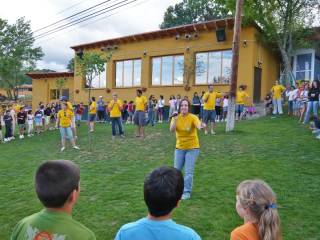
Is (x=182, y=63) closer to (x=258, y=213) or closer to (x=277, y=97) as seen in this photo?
(x=277, y=97)

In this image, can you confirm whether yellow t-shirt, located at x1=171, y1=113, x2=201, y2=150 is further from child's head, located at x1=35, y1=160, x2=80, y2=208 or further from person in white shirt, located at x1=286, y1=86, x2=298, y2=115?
person in white shirt, located at x1=286, y1=86, x2=298, y2=115

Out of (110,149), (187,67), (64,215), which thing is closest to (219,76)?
(187,67)

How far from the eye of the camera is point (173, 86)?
28609mm

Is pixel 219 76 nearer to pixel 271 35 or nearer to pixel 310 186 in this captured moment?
pixel 271 35

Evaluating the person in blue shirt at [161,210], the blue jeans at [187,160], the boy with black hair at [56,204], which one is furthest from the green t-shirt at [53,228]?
the blue jeans at [187,160]

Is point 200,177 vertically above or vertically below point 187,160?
below

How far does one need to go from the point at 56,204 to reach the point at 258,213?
1384mm

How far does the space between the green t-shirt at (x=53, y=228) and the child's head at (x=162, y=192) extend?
0.42m

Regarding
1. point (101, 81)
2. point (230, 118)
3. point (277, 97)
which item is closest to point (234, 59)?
point (230, 118)

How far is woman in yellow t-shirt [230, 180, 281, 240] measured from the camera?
2785 mm

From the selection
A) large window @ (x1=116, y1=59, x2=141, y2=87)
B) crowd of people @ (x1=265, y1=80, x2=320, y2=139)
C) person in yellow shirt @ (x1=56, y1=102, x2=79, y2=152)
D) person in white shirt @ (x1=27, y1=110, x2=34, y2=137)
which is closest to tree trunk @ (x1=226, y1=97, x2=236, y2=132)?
crowd of people @ (x1=265, y1=80, x2=320, y2=139)

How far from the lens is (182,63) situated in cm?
2814

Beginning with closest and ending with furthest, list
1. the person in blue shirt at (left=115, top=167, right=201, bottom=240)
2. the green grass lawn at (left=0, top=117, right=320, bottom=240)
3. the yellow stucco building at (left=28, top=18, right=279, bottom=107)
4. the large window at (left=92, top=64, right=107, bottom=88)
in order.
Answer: the person in blue shirt at (left=115, top=167, right=201, bottom=240) → the green grass lawn at (left=0, top=117, right=320, bottom=240) → the yellow stucco building at (left=28, top=18, right=279, bottom=107) → the large window at (left=92, top=64, right=107, bottom=88)

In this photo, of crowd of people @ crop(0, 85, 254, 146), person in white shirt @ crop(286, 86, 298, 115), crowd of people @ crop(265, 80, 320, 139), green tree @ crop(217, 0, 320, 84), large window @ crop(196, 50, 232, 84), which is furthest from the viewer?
large window @ crop(196, 50, 232, 84)
